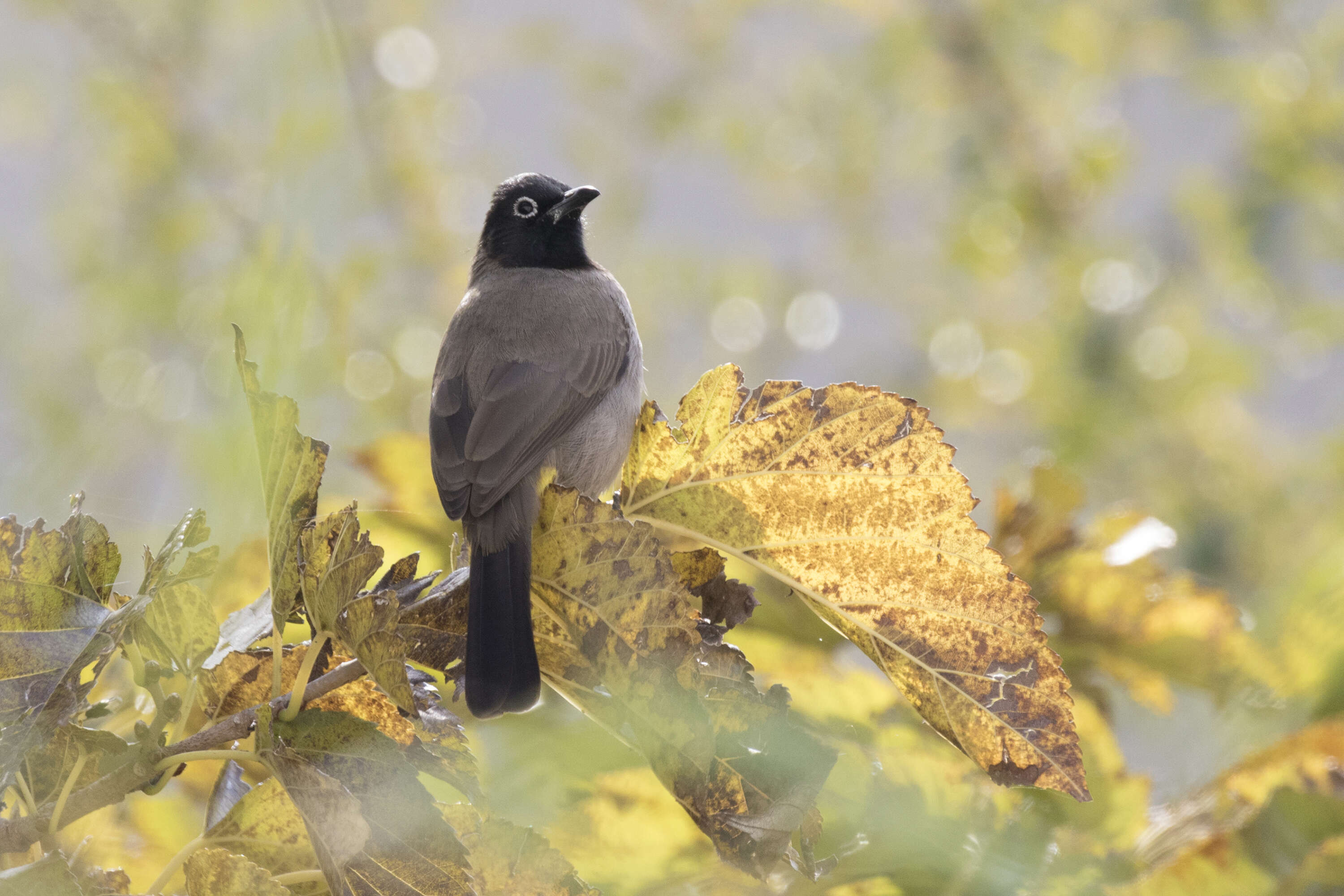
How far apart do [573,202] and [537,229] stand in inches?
6.8

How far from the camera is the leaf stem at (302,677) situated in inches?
22.5

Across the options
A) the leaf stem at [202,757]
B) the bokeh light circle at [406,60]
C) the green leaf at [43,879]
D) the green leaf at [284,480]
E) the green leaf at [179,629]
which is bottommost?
the green leaf at [43,879]

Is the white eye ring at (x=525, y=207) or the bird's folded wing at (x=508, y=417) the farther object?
the white eye ring at (x=525, y=207)

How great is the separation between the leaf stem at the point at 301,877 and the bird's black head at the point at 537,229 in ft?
5.57

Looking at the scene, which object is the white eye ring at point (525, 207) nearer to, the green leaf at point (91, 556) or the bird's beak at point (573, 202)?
the bird's beak at point (573, 202)

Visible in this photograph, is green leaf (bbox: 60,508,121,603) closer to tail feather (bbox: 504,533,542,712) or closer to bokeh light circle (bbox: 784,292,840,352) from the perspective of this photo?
tail feather (bbox: 504,533,542,712)

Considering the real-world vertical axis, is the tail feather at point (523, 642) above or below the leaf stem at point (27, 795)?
above

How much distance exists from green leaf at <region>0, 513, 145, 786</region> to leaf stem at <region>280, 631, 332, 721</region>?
83 millimetres

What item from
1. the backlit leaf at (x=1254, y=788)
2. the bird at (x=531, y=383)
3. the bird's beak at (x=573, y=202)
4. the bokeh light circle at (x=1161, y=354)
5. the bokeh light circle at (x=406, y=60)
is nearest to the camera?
the backlit leaf at (x=1254, y=788)

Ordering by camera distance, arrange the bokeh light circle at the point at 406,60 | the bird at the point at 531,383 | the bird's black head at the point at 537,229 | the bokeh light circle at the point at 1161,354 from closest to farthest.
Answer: the bird at the point at 531,383, the bird's black head at the point at 537,229, the bokeh light circle at the point at 1161,354, the bokeh light circle at the point at 406,60

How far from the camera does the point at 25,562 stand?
1.84 ft

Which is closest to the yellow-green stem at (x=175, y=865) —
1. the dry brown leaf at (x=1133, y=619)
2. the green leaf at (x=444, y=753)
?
the green leaf at (x=444, y=753)

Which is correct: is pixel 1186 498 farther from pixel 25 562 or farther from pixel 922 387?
pixel 25 562

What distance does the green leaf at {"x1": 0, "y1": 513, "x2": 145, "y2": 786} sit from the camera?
51cm
